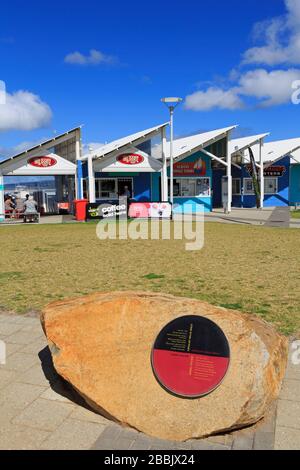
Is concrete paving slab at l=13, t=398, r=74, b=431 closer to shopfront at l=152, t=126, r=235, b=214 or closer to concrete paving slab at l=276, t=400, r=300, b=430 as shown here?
concrete paving slab at l=276, t=400, r=300, b=430

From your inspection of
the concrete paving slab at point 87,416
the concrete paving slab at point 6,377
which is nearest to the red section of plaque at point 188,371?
the concrete paving slab at point 87,416

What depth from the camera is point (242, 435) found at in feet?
10.5

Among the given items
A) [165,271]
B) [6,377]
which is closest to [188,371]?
[6,377]

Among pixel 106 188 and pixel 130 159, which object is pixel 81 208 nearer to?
pixel 106 188

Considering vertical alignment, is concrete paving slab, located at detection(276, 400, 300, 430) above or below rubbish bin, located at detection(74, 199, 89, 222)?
below

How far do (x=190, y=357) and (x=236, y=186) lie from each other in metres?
32.2

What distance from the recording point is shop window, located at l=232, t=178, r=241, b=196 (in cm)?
3420

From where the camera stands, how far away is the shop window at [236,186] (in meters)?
34.2

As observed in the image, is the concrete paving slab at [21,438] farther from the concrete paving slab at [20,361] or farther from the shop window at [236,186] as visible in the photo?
the shop window at [236,186]

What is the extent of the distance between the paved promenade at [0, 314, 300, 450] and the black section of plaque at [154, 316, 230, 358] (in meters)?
0.69

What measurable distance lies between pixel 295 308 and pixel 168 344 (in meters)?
3.25

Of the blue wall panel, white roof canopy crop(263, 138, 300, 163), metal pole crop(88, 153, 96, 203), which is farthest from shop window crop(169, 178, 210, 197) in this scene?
the blue wall panel
